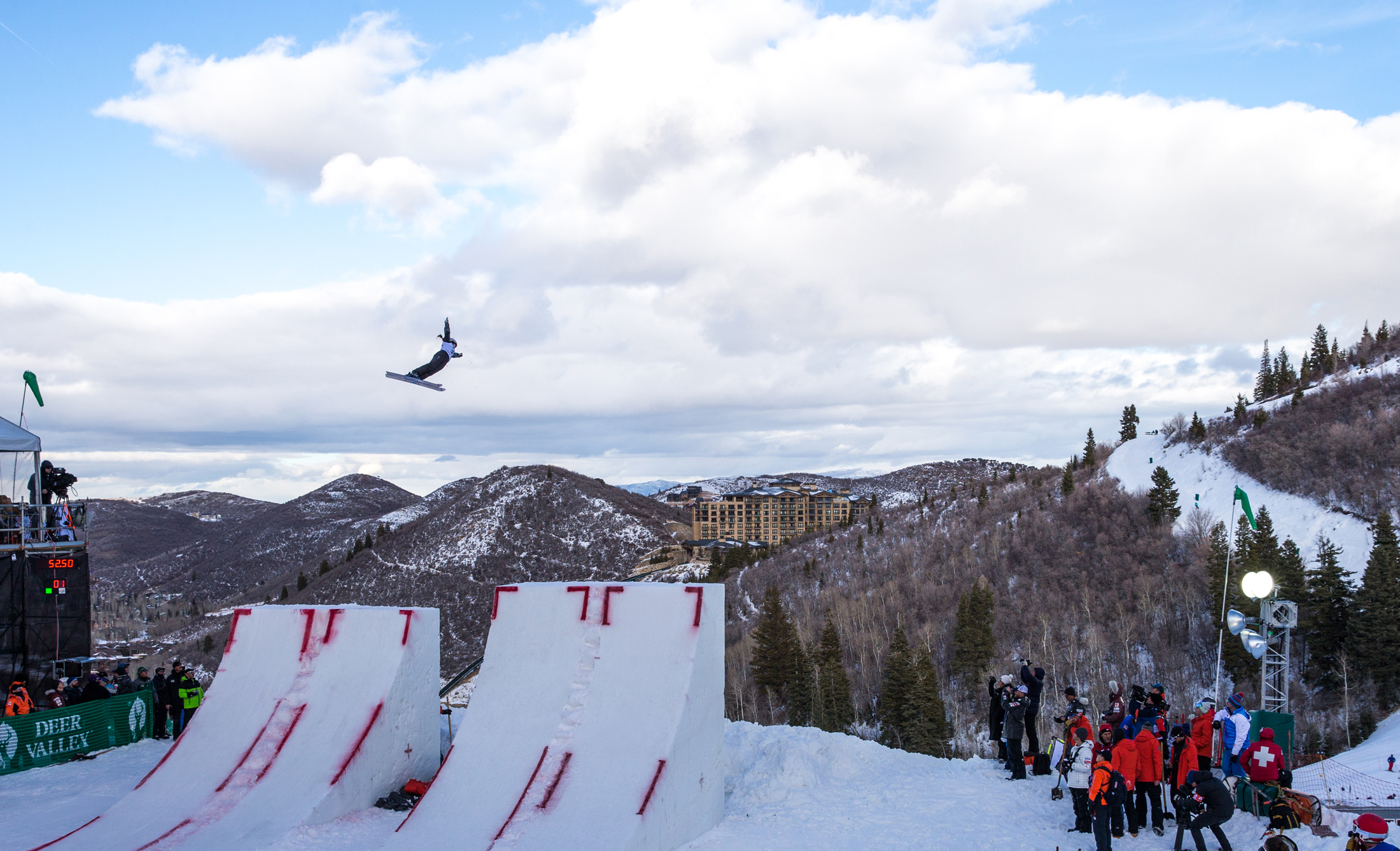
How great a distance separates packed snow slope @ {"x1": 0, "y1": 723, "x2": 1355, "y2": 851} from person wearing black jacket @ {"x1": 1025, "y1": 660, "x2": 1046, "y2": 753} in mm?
646

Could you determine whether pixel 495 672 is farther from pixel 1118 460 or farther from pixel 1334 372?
pixel 1334 372

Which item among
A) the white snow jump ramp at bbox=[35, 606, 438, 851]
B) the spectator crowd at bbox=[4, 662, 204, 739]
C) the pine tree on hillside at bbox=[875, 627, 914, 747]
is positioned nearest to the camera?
the white snow jump ramp at bbox=[35, 606, 438, 851]

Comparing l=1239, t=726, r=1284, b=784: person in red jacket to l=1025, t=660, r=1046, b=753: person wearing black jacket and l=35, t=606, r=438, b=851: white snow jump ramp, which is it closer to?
l=1025, t=660, r=1046, b=753: person wearing black jacket

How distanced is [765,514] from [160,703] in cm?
12514

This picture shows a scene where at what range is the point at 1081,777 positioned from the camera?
30.9ft

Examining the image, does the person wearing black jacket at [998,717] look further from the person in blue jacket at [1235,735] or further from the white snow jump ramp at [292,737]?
the white snow jump ramp at [292,737]

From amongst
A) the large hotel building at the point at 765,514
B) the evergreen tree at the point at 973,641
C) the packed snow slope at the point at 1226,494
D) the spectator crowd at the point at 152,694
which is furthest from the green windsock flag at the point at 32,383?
the large hotel building at the point at 765,514

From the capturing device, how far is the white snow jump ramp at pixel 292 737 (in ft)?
33.5

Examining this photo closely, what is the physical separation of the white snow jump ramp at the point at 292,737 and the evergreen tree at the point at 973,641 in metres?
35.8

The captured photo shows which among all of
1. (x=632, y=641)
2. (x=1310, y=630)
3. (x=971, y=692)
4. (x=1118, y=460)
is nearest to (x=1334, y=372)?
(x=1118, y=460)

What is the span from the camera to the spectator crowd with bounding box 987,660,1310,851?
29.1 ft

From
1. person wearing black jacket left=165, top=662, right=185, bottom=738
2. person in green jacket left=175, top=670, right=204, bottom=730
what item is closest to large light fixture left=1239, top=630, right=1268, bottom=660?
person in green jacket left=175, top=670, right=204, bottom=730

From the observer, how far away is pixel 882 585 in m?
59.4

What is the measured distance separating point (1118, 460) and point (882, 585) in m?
24.4
